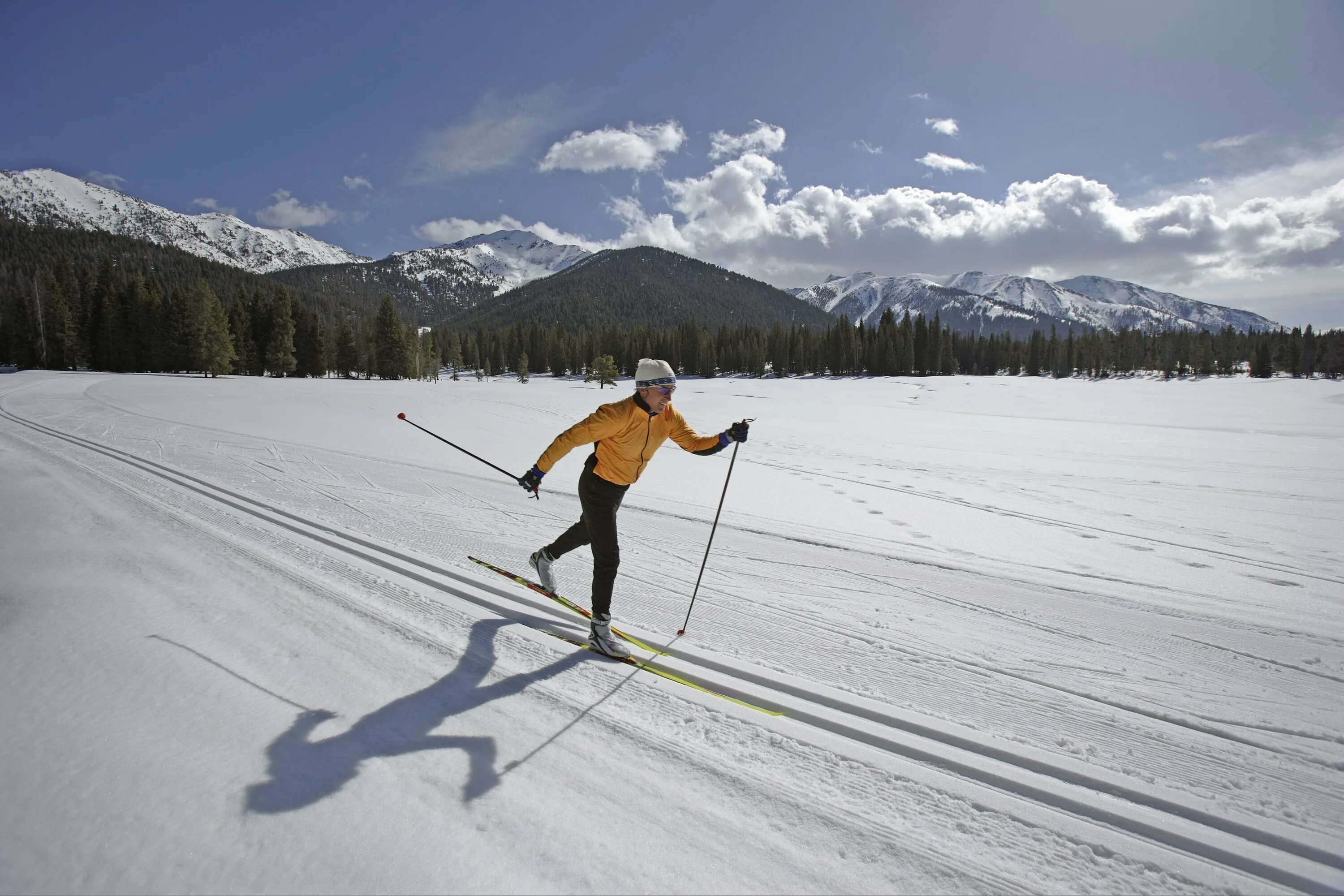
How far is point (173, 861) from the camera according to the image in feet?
7.17

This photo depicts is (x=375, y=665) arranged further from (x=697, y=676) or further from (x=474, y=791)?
(x=697, y=676)

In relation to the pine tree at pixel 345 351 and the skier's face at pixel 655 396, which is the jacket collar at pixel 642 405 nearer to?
the skier's face at pixel 655 396

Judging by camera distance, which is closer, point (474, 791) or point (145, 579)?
point (474, 791)

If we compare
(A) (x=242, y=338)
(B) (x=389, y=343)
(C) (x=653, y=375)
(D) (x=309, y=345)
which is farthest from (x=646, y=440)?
(D) (x=309, y=345)

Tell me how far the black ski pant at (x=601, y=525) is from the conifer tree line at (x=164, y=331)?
5404 centimetres

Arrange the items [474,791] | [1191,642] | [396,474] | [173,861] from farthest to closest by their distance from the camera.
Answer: [396,474] < [1191,642] < [474,791] < [173,861]

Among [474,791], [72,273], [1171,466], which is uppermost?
[72,273]

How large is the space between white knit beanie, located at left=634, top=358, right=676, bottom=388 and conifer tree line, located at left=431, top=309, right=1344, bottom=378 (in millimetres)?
77512

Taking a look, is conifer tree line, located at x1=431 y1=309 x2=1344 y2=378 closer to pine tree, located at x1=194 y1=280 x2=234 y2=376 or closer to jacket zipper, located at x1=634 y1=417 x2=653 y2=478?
pine tree, located at x1=194 y1=280 x2=234 y2=376

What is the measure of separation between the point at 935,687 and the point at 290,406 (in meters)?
24.9

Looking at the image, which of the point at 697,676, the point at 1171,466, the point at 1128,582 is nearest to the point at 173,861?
the point at 697,676

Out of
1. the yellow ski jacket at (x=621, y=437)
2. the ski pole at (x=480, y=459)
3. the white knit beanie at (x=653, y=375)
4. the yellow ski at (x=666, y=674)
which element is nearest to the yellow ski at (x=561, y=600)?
the yellow ski at (x=666, y=674)

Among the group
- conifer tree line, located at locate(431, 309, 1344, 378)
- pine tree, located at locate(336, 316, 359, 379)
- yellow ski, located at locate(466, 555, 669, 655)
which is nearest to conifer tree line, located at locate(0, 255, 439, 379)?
pine tree, located at locate(336, 316, 359, 379)

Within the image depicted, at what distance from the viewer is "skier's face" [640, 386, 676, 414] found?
13.2ft
